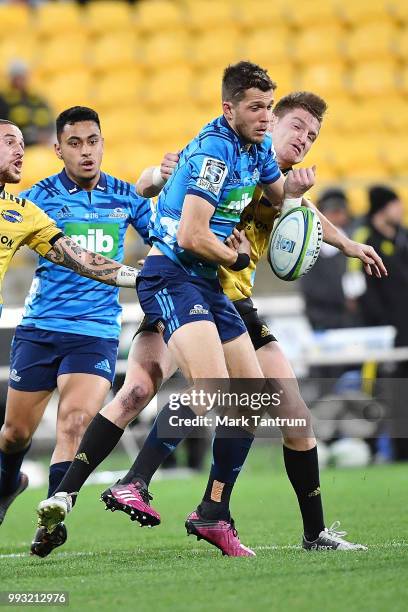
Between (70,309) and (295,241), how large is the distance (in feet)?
5.29

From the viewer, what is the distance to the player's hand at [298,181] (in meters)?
6.40

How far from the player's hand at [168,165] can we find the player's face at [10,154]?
808mm

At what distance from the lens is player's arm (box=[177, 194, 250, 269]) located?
229 inches

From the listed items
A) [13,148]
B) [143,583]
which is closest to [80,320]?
[13,148]

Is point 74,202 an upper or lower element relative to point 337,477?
upper

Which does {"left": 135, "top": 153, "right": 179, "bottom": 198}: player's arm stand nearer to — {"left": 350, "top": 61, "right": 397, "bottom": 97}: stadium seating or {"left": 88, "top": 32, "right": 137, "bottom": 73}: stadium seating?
{"left": 350, "top": 61, "right": 397, "bottom": 97}: stadium seating

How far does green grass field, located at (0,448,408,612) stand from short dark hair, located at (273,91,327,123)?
7.87ft

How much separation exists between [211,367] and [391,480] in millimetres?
5290

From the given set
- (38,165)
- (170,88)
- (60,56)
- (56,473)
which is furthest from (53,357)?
(60,56)

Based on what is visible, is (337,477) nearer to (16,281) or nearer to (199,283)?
(16,281)

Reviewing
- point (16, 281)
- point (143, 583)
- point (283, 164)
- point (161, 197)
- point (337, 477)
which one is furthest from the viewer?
point (16, 281)

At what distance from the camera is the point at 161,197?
20.6ft

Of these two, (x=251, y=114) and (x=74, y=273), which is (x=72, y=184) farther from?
(x=251, y=114)

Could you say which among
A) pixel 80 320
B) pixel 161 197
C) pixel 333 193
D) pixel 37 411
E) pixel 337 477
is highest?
pixel 333 193
